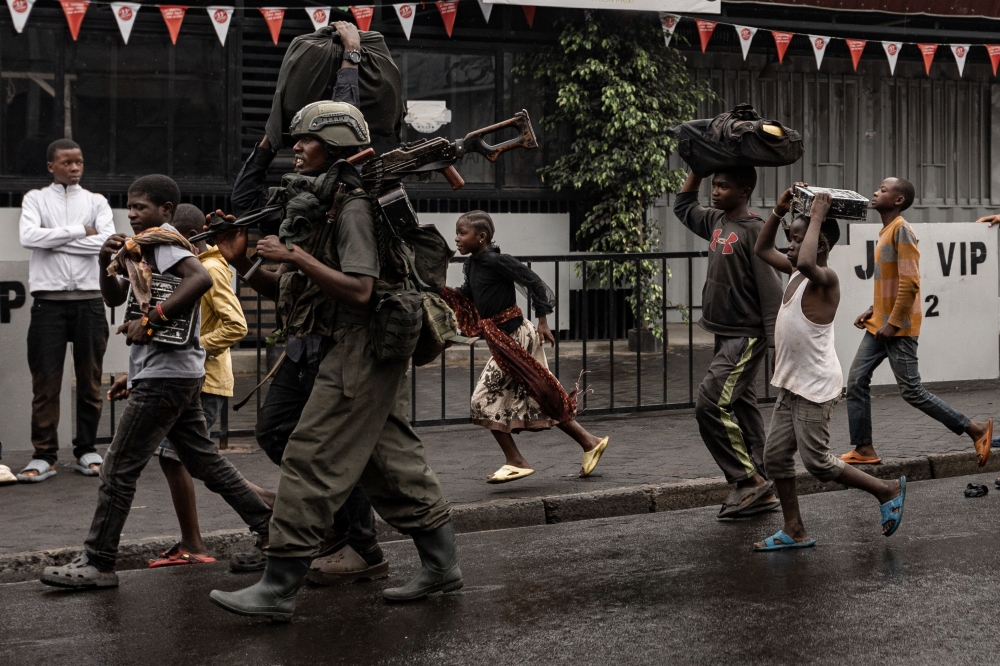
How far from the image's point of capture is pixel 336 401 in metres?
4.99

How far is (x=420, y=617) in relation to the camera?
5.06 meters

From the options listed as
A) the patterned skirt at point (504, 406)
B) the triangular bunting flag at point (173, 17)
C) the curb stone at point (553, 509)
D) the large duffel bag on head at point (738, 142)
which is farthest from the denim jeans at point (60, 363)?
the triangular bunting flag at point (173, 17)

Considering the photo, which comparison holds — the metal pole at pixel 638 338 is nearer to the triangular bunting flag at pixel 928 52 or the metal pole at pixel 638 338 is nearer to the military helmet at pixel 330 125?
the military helmet at pixel 330 125

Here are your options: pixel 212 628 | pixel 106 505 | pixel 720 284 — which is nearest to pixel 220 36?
pixel 720 284

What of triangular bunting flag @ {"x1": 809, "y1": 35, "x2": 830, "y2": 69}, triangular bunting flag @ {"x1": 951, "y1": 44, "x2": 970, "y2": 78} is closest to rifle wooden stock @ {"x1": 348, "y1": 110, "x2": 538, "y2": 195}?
triangular bunting flag @ {"x1": 809, "y1": 35, "x2": 830, "y2": 69}

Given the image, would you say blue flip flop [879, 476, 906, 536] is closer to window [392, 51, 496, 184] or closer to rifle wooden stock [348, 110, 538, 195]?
rifle wooden stock [348, 110, 538, 195]

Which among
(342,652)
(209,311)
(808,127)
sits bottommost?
(342,652)

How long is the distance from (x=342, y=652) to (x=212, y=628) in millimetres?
623

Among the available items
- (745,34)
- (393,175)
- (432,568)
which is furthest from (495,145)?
(745,34)

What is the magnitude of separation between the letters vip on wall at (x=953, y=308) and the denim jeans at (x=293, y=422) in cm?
614

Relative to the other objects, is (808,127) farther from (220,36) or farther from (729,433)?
(729,433)

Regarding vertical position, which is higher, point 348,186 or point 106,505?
point 348,186

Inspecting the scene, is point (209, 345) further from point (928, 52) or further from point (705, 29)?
point (928, 52)

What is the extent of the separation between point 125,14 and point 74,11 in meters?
0.51
